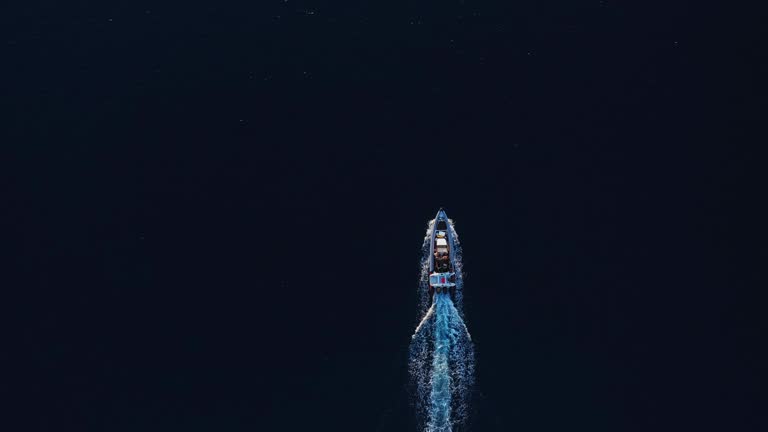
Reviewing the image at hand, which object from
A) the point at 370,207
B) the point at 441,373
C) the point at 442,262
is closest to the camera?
the point at 441,373

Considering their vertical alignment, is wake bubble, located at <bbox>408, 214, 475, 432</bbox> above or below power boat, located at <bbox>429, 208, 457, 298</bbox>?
below

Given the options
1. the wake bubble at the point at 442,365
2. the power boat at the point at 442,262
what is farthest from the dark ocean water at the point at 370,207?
the power boat at the point at 442,262

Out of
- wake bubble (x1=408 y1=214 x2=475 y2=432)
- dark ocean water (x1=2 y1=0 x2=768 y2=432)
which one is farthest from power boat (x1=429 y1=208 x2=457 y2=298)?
dark ocean water (x1=2 y1=0 x2=768 y2=432)

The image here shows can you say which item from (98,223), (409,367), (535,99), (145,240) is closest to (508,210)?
(535,99)

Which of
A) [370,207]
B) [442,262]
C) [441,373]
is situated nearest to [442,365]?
[441,373]

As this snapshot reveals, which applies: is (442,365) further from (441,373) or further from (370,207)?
(370,207)

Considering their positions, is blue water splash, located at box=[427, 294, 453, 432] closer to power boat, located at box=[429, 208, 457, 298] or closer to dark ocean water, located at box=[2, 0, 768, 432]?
power boat, located at box=[429, 208, 457, 298]

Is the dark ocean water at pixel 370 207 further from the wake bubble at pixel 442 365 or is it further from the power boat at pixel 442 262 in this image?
the power boat at pixel 442 262
